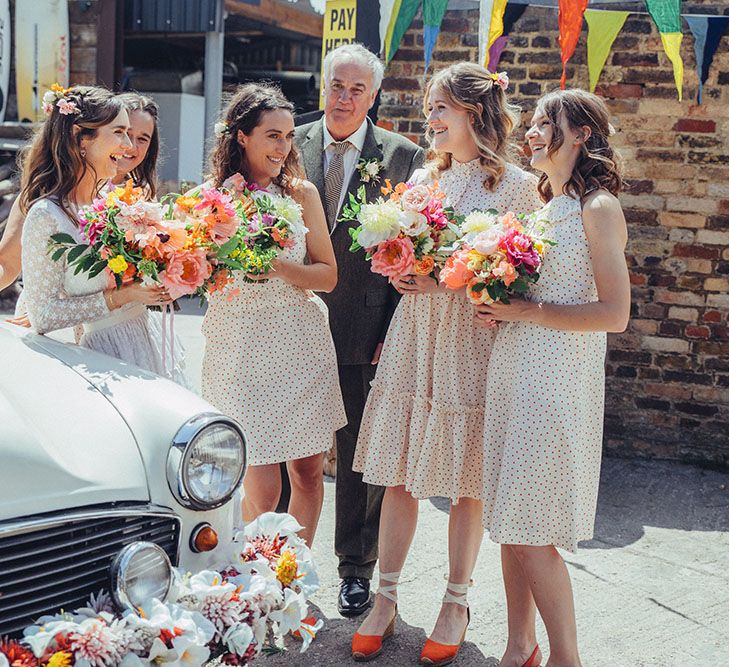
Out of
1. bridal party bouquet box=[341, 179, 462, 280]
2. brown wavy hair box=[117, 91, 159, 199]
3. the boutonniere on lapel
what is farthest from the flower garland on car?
brown wavy hair box=[117, 91, 159, 199]

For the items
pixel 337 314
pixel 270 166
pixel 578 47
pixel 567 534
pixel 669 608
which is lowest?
pixel 669 608

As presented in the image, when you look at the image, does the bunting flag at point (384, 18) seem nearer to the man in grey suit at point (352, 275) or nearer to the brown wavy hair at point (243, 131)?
the man in grey suit at point (352, 275)

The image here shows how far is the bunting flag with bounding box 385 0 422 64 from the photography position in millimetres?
6027

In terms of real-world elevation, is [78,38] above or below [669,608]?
above

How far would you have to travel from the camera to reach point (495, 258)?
3152 mm

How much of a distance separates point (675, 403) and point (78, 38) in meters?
9.67

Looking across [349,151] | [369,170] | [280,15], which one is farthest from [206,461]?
[280,15]

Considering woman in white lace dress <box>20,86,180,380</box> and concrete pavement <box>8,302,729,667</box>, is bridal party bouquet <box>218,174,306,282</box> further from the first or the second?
concrete pavement <box>8,302,729,667</box>

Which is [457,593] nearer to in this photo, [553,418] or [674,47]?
[553,418]

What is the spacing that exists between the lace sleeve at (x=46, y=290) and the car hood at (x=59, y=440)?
26cm

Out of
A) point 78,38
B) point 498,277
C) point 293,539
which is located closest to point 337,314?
point 498,277

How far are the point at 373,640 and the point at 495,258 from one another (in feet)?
4.83

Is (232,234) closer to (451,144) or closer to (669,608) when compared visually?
(451,144)

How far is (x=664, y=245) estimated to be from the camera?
6.08 meters
